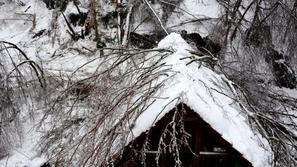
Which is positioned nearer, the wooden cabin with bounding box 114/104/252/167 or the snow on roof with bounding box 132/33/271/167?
the snow on roof with bounding box 132/33/271/167

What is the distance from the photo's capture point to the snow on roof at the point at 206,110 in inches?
260

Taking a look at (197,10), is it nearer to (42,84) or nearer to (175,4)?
(175,4)

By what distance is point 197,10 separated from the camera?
48.9 ft

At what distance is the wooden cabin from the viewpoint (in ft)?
22.1

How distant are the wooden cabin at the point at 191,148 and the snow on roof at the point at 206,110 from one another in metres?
0.10

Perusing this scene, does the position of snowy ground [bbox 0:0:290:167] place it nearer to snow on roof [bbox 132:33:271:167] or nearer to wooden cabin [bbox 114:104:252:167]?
snow on roof [bbox 132:33:271:167]

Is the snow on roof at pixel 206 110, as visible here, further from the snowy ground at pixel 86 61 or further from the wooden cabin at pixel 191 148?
the wooden cabin at pixel 191 148

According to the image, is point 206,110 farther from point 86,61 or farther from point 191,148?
point 86,61

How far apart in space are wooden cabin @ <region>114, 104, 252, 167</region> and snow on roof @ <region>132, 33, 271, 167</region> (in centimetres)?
10

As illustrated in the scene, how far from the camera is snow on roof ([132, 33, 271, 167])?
21.7 ft

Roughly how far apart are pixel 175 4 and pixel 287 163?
8.80 m

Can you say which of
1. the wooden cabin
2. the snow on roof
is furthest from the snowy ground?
the wooden cabin

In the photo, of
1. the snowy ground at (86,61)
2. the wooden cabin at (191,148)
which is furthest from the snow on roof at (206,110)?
the wooden cabin at (191,148)

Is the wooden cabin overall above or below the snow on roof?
below
